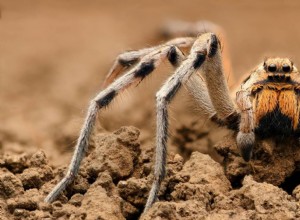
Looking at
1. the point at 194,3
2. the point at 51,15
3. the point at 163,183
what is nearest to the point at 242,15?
the point at 194,3

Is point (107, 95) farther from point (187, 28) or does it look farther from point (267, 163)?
point (187, 28)

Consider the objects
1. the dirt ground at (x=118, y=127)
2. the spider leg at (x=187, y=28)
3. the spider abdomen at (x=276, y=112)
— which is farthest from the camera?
the spider leg at (x=187, y=28)

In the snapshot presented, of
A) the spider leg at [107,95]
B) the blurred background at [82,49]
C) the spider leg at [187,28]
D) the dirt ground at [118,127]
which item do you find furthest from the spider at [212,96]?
the spider leg at [187,28]

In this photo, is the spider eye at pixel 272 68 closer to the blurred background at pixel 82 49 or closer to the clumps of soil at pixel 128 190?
the blurred background at pixel 82 49

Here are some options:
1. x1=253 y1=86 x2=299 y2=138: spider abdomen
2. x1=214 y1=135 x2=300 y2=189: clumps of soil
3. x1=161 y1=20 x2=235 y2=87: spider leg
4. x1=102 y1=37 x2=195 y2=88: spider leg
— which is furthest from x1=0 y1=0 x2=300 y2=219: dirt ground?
x1=161 y1=20 x2=235 y2=87: spider leg

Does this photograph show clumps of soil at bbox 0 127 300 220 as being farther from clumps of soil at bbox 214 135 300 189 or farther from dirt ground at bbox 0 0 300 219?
clumps of soil at bbox 214 135 300 189

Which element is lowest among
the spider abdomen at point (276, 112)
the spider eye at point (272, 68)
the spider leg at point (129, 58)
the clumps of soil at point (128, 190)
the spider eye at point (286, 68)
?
the clumps of soil at point (128, 190)

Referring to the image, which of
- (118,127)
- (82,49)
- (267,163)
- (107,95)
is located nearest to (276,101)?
(267,163)
